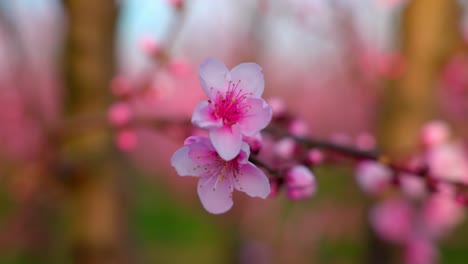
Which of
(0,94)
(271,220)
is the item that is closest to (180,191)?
(0,94)

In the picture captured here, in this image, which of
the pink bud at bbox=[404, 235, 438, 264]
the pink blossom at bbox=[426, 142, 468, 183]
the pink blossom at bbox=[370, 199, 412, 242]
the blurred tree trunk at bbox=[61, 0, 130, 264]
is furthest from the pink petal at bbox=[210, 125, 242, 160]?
the pink bud at bbox=[404, 235, 438, 264]

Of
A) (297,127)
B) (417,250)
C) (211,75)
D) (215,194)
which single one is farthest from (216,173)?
(417,250)

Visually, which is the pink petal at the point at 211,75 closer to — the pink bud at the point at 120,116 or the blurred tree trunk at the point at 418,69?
the pink bud at the point at 120,116

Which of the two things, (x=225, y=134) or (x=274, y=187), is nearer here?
(x=225, y=134)

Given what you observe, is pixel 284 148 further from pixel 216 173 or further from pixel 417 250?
pixel 417 250

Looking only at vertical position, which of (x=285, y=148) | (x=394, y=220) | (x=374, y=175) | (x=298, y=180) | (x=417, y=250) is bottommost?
(x=298, y=180)

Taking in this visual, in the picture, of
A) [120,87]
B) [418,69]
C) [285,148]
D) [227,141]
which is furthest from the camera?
[418,69]

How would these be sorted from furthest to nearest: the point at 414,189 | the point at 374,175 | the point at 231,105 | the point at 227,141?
the point at 414,189 → the point at 374,175 → the point at 231,105 → the point at 227,141

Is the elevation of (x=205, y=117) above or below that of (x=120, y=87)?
below
